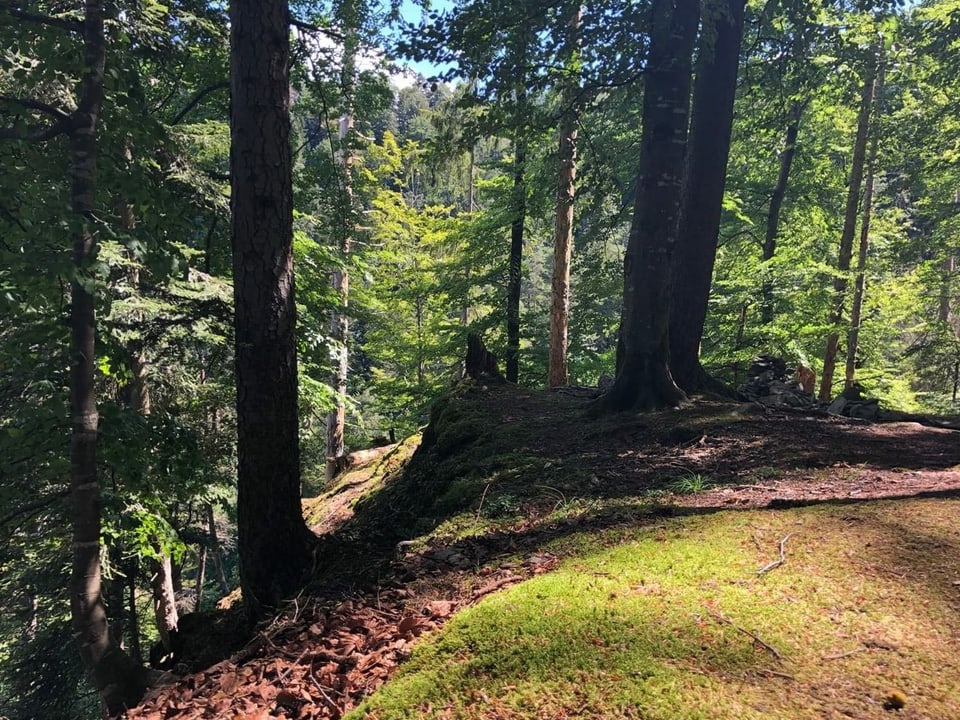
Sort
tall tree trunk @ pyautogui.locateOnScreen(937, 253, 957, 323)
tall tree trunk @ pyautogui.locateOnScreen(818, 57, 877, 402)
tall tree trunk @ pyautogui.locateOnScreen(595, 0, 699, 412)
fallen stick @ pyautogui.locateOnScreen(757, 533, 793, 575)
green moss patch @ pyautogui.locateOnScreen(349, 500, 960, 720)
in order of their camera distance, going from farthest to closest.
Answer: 1. tall tree trunk @ pyautogui.locateOnScreen(818, 57, 877, 402)
2. tall tree trunk @ pyautogui.locateOnScreen(937, 253, 957, 323)
3. tall tree trunk @ pyautogui.locateOnScreen(595, 0, 699, 412)
4. fallen stick @ pyautogui.locateOnScreen(757, 533, 793, 575)
5. green moss patch @ pyautogui.locateOnScreen(349, 500, 960, 720)

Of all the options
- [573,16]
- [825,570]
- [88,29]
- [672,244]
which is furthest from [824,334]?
[88,29]

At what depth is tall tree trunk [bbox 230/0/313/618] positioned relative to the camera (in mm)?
3512

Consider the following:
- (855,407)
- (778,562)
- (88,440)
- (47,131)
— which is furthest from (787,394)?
(47,131)

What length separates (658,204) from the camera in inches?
243

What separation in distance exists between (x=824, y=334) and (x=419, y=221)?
14126mm

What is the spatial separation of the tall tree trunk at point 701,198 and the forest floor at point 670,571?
1733 mm

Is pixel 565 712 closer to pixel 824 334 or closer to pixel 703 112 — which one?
pixel 703 112

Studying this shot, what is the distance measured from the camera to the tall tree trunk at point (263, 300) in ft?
11.5

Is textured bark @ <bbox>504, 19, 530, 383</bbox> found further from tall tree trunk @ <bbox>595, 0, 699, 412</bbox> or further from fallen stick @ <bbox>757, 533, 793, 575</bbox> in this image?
fallen stick @ <bbox>757, 533, 793, 575</bbox>

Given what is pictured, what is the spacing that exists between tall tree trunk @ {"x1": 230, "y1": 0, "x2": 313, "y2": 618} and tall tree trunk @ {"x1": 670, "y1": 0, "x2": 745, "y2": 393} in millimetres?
5392

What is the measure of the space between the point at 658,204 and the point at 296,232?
6.06 meters

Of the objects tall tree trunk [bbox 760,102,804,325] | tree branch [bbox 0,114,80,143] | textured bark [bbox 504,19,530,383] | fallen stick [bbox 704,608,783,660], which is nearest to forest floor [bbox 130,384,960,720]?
fallen stick [bbox 704,608,783,660]

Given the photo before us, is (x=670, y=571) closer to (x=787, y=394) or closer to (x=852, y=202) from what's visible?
(x=787, y=394)

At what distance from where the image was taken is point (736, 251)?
61.2 feet
